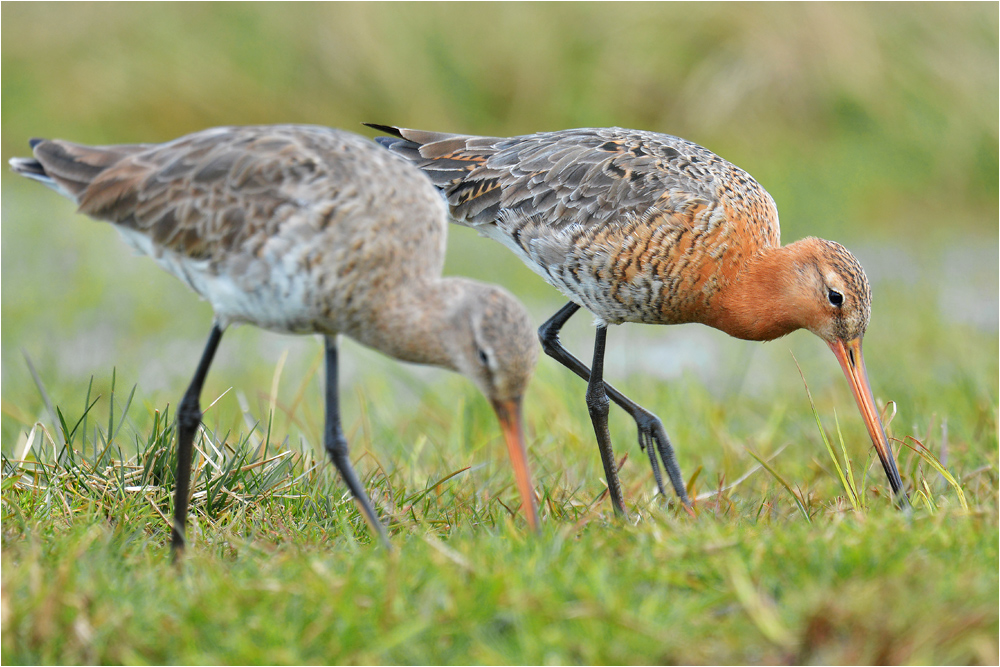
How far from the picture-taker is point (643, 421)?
5.57 metres

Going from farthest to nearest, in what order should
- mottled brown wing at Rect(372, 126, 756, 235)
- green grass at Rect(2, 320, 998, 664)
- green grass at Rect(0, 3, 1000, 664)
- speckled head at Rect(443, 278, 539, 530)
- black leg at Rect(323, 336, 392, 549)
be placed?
mottled brown wing at Rect(372, 126, 756, 235)
black leg at Rect(323, 336, 392, 549)
speckled head at Rect(443, 278, 539, 530)
green grass at Rect(0, 3, 1000, 664)
green grass at Rect(2, 320, 998, 664)

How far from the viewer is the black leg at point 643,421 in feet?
17.3

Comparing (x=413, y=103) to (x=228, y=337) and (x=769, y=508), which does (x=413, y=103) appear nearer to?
(x=228, y=337)

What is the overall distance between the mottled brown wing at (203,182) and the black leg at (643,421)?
6.62ft

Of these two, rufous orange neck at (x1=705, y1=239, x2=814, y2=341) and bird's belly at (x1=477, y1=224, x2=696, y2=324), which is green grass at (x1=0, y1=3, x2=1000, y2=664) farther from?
bird's belly at (x1=477, y1=224, x2=696, y2=324)

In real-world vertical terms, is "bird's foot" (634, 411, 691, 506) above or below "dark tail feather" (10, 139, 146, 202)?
below

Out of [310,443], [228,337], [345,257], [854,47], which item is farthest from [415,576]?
[854,47]

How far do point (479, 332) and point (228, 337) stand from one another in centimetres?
599

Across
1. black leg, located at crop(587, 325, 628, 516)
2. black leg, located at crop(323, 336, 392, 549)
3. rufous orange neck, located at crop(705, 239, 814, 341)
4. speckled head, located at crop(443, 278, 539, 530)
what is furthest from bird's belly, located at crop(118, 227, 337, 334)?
rufous orange neck, located at crop(705, 239, 814, 341)

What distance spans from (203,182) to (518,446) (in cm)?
162

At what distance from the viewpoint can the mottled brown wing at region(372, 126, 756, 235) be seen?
5.21 metres

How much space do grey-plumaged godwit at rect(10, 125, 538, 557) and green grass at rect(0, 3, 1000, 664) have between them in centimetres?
52

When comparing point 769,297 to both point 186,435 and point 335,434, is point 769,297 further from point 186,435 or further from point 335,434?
point 186,435

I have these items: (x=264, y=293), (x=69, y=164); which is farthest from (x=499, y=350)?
(x=69, y=164)
